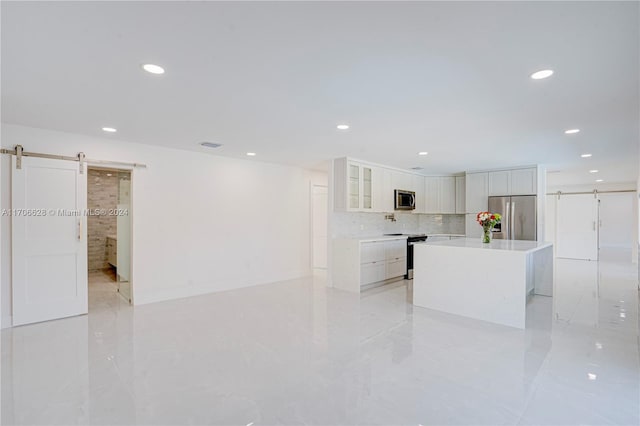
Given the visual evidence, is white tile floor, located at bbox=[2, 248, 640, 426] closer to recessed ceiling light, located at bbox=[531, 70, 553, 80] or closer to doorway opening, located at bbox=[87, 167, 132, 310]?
recessed ceiling light, located at bbox=[531, 70, 553, 80]

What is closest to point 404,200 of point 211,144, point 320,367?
point 211,144

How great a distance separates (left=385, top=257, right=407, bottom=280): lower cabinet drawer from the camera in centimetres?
629

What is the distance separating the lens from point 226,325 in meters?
3.90

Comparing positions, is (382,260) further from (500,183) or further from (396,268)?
(500,183)

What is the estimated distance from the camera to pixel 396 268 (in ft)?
21.3

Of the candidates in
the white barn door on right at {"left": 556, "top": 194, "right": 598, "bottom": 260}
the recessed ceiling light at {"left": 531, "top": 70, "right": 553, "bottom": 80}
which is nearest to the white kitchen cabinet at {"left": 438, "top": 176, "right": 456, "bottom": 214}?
the white barn door on right at {"left": 556, "top": 194, "right": 598, "bottom": 260}

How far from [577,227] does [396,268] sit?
285 inches

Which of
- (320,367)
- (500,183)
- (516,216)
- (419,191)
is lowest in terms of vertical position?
(320,367)

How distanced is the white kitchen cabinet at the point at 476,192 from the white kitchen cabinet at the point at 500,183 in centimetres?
10

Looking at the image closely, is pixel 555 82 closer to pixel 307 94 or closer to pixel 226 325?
pixel 307 94

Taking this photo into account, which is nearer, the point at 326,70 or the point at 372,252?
the point at 326,70

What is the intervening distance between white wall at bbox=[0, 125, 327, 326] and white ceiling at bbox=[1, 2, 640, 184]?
1.78 feet

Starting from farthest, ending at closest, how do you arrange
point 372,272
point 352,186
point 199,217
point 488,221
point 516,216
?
point 516,216, point 352,186, point 372,272, point 199,217, point 488,221

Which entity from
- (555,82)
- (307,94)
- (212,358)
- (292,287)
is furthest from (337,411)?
(292,287)
